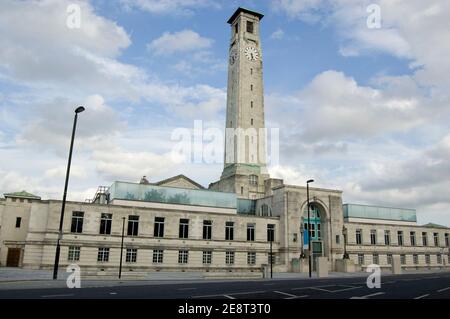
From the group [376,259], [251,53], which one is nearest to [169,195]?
[376,259]

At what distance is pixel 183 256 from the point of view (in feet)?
150

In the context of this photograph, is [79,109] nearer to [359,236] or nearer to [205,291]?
[205,291]

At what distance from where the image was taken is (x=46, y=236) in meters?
39.6

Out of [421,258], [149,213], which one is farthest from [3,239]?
[421,258]

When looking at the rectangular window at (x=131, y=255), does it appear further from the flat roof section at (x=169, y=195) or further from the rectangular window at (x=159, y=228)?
the flat roof section at (x=169, y=195)

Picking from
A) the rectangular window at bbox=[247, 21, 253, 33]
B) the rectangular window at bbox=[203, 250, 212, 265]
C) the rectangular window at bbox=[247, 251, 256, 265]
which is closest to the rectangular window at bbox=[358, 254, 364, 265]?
the rectangular window at bbox=[247, 251, 256, 265]

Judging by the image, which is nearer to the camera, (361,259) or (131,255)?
(131,255)

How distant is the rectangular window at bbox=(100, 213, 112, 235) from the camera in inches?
1681

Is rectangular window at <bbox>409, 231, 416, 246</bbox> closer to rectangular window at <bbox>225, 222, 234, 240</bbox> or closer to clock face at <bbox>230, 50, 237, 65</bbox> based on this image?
rectangular window at <bbox>225, 222, 234, 240</bbox>

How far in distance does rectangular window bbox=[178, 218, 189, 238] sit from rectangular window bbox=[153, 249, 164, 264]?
303 centimetres

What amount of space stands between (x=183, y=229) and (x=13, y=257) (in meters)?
19.4
